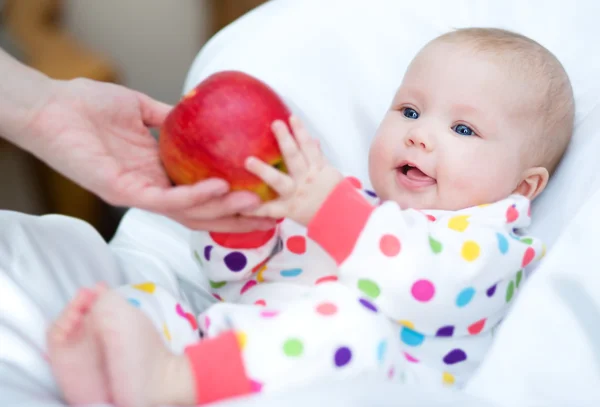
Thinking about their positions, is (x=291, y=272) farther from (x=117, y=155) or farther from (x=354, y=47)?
(x=354, y=47)

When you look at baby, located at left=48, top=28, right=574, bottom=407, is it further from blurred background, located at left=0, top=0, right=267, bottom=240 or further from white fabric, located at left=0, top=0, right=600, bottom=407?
blurred background, located at left=0, top=0, right=267, bottom=240

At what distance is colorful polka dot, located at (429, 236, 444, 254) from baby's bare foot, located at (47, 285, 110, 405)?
1.31 ft

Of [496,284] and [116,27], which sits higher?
[496,284]

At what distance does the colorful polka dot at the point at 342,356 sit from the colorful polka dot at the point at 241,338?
101 millimetres

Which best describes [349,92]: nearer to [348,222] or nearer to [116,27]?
[348,222]

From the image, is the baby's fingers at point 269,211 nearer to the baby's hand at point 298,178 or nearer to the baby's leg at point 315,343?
the baby's hand at point 298,178

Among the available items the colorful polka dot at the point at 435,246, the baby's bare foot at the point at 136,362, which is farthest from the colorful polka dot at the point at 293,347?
the colorful polka dot at the point at 435,246

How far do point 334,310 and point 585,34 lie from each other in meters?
0.75

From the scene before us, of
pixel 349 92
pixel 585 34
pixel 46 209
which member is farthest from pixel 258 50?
pixel 46 209

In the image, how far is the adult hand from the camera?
0.79 metres

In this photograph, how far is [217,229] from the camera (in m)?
0.87

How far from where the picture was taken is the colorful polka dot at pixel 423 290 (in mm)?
799

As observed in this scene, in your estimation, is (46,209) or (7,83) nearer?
(7,83)

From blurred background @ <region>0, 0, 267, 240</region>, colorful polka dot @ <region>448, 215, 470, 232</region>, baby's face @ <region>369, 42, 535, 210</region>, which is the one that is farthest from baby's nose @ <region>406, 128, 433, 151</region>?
blurred background @ <region>0, 0, 267, 240</region>
